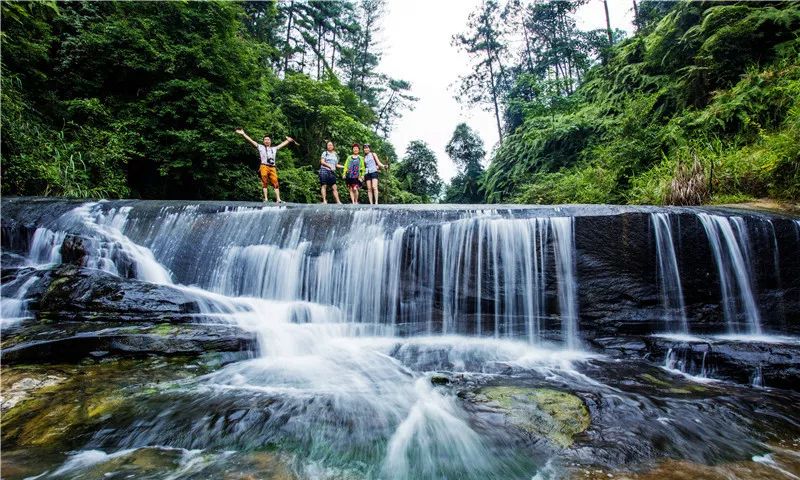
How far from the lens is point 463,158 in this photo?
1248 inches

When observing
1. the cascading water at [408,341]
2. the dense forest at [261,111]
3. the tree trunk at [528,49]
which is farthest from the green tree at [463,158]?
the cascading water at [408,341]

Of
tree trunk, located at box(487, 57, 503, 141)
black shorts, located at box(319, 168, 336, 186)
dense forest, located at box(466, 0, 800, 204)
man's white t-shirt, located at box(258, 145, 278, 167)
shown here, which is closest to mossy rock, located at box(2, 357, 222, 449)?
man's white t-shirt, located at box(258, 145, 278, 167)

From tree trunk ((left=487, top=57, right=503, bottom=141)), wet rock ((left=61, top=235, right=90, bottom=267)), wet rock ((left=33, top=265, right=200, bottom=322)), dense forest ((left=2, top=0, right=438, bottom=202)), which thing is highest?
tree trunk ((left=487, top=57, right=503, bottom=141))

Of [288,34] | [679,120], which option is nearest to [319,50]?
[288,34]

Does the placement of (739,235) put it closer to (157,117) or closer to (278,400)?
(278,400)

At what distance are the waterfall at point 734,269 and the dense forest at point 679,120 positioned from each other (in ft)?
8.07

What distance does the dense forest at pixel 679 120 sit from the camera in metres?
7.80

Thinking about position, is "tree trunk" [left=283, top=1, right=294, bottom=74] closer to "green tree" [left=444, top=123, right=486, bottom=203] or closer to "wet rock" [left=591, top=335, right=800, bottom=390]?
"green tree" [left=444, top=123, right=486, bottom=203]

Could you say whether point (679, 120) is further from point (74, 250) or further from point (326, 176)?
point (74, 250)

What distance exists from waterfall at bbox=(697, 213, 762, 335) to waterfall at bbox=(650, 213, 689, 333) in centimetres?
57

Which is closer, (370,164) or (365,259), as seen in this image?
(365,259)

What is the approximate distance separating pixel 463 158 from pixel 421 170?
4.61 metres

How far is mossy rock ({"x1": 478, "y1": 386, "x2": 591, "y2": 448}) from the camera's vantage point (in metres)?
3.10

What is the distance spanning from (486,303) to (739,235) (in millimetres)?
3801
